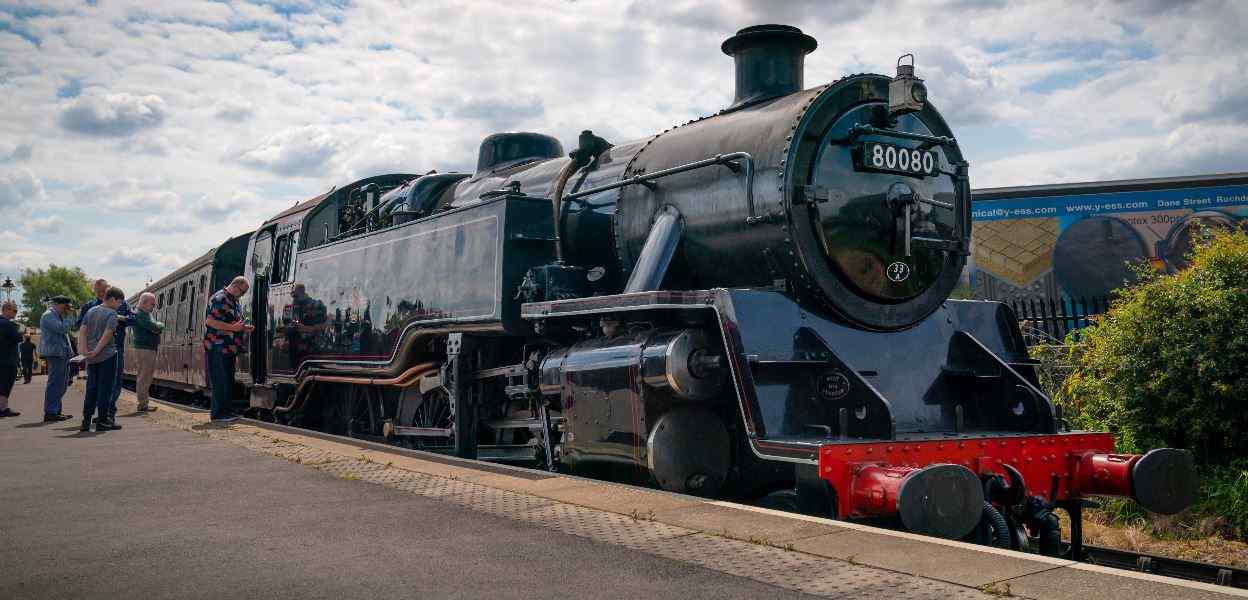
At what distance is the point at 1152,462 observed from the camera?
14.8 feet

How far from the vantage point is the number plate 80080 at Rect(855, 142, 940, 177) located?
213 inches

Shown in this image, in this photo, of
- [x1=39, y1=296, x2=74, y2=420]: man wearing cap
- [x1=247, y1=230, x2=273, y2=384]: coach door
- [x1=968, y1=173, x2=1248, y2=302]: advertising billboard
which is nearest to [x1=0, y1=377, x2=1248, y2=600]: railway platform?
[x1=39, y1=296, x2=74, y2=420]: man wearing cap

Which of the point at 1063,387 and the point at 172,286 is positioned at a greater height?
the point at 172,286

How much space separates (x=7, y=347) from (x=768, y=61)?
9501 millimetres

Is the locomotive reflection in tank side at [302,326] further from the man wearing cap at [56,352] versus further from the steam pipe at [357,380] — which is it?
the man wearing cap at [56,352]

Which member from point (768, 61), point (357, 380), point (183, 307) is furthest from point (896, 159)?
point (183, 307)

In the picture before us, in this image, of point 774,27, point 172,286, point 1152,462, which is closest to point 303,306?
point 774,27

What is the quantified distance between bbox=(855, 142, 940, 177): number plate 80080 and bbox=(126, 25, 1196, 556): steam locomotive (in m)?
0.02

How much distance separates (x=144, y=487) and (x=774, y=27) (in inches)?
187

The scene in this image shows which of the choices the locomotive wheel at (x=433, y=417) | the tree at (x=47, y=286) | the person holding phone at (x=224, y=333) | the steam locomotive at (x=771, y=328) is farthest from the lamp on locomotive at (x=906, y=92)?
the tree at (x=47, y=286)

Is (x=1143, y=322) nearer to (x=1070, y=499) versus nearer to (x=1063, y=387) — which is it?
(x=1063, y=387)

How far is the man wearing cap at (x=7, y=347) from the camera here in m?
10.8

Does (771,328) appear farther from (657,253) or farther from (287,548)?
(287,548)

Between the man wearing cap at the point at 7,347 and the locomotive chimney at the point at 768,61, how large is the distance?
8955mm
